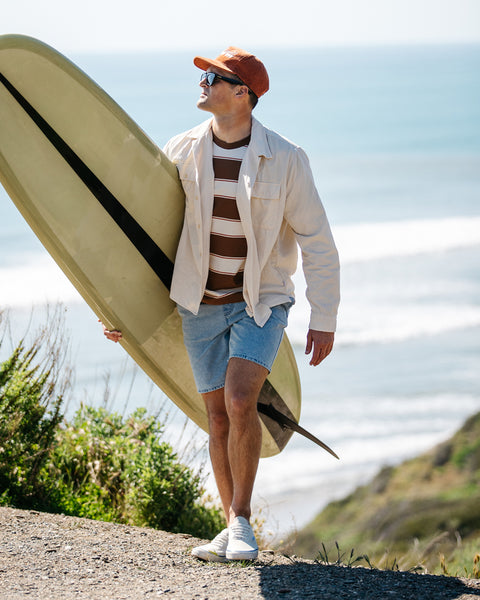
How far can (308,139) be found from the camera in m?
39.1

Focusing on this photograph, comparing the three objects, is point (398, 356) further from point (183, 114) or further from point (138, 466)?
point (183, 114)

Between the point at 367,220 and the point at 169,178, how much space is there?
21.8 m

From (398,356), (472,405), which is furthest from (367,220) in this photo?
(472,405)

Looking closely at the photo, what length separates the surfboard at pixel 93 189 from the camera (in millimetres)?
3732

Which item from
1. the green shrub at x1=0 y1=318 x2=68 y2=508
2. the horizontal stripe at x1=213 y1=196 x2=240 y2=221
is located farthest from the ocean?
the horizontal stripe at x1=213 y1=196 x2=240 y2=221

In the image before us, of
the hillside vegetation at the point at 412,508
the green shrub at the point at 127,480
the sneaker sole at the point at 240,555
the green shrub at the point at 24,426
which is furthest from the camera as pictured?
the hillside vegetation at the point at 412,508

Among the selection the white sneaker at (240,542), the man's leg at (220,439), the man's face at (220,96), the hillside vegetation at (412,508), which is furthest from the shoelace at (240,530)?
the hillside vegetation at (412,508)

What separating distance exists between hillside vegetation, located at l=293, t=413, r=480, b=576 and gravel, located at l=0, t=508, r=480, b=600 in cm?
421

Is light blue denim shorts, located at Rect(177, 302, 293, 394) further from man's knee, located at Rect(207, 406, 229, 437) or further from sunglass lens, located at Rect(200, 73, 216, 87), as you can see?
sunglass lens, located at Rect(200, 73, 216, 87)

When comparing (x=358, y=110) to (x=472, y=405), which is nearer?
(x=472, y=405)

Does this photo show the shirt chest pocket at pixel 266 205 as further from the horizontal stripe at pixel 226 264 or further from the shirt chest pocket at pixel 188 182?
the shirt chest pocket at pixel 188 182

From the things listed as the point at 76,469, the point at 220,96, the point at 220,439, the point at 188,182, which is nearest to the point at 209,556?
the point at 220,439

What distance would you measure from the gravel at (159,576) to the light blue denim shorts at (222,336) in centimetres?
77

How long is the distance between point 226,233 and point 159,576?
4.73 ft
